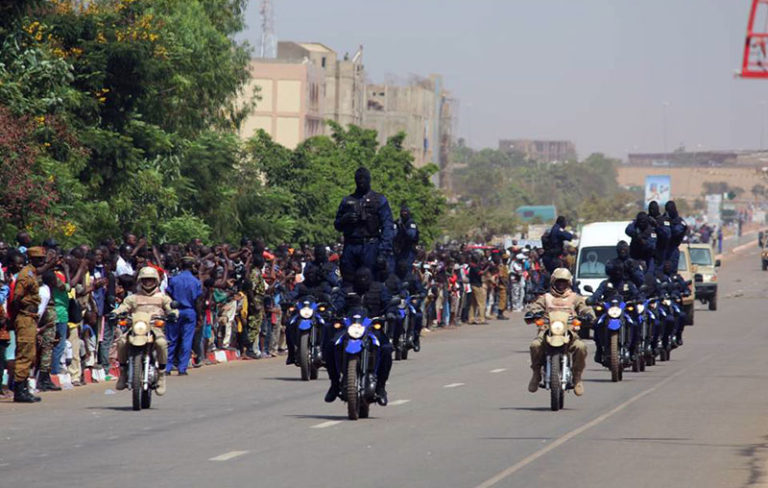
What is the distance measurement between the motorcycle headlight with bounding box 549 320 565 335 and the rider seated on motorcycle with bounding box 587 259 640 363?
5019 millimetres

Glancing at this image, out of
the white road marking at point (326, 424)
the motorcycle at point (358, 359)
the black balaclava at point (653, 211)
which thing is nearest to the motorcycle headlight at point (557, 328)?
the motorcycle at point (358, 359)

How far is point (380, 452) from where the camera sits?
1388 centimetres

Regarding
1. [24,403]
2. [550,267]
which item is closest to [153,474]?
[24,403]

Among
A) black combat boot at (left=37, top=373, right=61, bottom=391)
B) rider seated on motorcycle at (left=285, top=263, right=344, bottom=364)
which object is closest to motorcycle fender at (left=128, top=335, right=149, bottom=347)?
black combat boot at (left=37, top=373, right=61, bottom=391)

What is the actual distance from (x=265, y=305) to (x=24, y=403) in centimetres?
976

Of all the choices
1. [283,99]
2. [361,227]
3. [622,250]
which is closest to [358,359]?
[361,227]

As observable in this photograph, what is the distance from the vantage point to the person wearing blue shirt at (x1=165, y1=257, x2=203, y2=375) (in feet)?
77.1

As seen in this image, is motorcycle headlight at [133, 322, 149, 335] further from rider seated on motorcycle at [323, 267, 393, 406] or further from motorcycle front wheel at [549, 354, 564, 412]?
motorcycle front wheel at [549, 354, 564, 412]

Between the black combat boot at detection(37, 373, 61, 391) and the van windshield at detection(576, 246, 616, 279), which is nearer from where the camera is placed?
the black combat boot at detection(37, 373, 61, 391)

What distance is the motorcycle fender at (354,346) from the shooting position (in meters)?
16.1

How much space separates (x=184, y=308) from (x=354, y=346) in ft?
26.0

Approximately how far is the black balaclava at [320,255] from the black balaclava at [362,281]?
16.9 feet

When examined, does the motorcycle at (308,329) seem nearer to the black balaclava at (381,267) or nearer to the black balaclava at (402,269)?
the black balaclava at (381,267)

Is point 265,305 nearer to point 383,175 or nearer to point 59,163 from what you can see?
point 59,163
